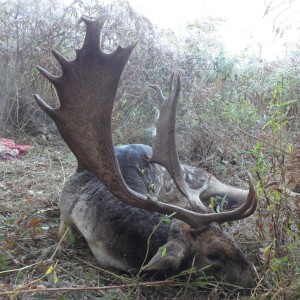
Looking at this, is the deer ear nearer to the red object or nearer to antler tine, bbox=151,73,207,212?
antler tine, bbox=151,73,207,212

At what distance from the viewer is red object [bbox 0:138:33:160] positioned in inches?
245

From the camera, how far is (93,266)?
10.4ft

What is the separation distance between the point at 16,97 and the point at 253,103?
11.4 feet

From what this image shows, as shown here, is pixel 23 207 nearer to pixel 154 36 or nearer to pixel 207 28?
pixel 154 36

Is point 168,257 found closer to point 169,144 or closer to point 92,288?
point 92,288

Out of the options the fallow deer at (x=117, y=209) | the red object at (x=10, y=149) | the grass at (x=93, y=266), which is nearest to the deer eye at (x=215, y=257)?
the fallow deer at (x=117, y=209)

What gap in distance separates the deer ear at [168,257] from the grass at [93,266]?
0.08 meters

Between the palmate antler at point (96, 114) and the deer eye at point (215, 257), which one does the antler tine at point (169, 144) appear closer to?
the palmate antler at point (96, 114)

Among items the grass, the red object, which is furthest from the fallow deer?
the red object

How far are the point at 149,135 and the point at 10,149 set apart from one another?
5.67ft

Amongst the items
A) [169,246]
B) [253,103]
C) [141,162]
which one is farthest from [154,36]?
[169,246]

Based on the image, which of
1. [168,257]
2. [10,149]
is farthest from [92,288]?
[10,149]

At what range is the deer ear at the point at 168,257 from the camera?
2.74 m

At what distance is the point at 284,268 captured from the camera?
9.00 ft
